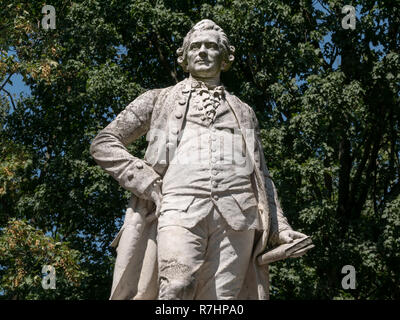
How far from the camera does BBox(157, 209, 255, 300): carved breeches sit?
23.2ft

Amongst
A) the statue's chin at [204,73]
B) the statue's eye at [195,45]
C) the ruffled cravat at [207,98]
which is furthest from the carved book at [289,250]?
the statue's eye at [195,45]

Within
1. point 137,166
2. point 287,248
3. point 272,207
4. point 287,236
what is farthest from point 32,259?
point 287,248

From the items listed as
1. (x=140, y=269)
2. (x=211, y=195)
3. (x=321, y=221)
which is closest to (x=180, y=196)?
(x=211, y=195)

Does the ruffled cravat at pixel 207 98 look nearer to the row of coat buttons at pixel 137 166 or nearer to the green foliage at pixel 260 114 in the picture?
the row of coat buttons at pixel 137 166

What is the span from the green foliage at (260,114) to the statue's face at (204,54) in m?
7.33

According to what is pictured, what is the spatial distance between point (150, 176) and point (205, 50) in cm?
146

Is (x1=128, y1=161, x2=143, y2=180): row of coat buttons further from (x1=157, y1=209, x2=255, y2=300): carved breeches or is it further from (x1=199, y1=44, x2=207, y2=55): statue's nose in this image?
(x1=199, y1=44, x2=207, y2=55): statue's nose

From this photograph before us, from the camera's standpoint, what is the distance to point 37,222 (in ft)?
59.4

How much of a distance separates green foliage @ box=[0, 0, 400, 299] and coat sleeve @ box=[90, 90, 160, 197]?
7550 mm

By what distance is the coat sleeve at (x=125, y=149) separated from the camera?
25.2ft

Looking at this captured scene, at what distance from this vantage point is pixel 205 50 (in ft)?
26.9

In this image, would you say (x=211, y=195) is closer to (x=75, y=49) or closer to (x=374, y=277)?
(x=374, y=277)

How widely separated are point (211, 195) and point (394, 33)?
10754 mm

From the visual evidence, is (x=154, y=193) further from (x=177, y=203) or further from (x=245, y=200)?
(x=245, y=200)
